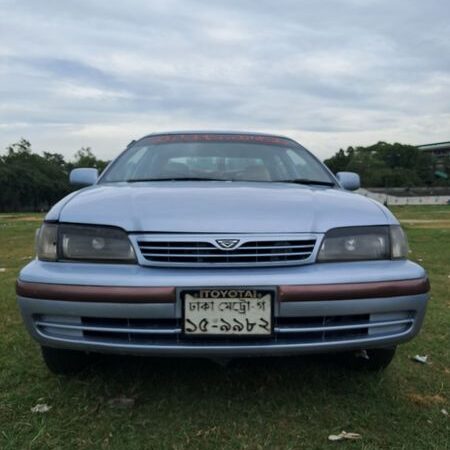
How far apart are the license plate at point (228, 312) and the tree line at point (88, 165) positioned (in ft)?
157

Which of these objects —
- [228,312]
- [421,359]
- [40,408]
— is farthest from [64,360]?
[421,359]

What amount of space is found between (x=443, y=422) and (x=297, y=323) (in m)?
0.85

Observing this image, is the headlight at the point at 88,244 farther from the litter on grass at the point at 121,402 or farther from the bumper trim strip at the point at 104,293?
the litter on grass at the point at 121,402

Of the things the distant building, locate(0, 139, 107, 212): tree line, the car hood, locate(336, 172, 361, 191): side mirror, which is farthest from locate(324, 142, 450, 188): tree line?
the car hood

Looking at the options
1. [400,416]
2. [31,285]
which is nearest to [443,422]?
[400,416]

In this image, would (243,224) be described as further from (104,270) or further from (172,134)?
(172,134)

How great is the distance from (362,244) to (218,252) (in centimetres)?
68

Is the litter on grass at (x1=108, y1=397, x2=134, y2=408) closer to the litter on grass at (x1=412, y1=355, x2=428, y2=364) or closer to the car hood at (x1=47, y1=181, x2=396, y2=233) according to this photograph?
the car hood at (x1=47, y1=181, x2=396, y2=233)

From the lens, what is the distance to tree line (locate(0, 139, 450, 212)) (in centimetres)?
6981

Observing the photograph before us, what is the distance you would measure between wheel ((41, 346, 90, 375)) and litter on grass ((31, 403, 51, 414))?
26 centimetres

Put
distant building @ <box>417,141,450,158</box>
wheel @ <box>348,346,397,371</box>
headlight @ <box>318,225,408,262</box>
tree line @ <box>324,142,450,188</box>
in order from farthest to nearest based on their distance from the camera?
distant building @ <box>417,141,450,158</box>
tree line @ <box>324,142,450,188</box>
wheel @ <box>348,346,397,371</box>
headlight @ <box>318,225,408,262</box>

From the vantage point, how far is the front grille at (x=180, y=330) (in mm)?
2158

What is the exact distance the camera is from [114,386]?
2.71 m

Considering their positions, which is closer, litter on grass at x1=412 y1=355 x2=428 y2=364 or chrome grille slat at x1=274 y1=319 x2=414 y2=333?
chrome grille slat at x1=274 y1=319 x2=414 y2=333
